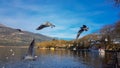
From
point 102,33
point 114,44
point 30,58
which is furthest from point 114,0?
point 102,33

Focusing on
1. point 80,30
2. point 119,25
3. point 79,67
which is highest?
point 119,25

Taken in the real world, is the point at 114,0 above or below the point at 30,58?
above

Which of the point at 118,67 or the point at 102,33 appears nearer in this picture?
the point at 118,67

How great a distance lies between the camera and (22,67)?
45.0 metres

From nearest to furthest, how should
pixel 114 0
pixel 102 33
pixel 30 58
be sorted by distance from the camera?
pixel 114 0, pixel 30 58, pixel 102 33

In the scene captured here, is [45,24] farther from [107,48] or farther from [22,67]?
[107,48]

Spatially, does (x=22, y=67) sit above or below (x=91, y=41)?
below

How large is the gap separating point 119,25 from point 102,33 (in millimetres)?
58774

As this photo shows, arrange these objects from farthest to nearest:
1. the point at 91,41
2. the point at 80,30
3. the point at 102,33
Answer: the point at 91,41
the point at 102,33
the point at 80,30

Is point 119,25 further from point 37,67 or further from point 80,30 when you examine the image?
point 80,30

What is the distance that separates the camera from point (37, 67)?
46.8 metres

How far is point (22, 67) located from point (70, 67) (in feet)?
27.7

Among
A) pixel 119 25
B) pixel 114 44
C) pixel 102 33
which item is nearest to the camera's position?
pixel 119 25

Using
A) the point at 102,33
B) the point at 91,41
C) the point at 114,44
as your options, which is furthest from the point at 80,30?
the point at 91,41
